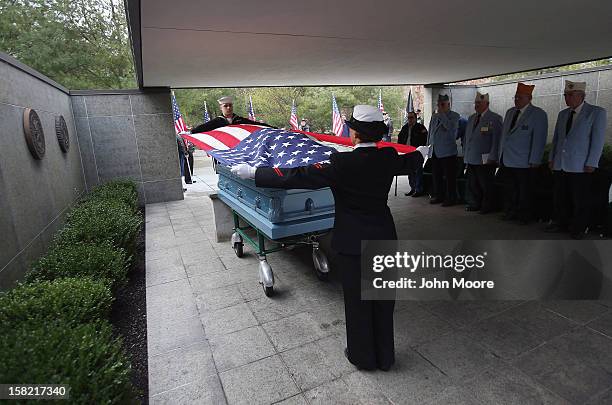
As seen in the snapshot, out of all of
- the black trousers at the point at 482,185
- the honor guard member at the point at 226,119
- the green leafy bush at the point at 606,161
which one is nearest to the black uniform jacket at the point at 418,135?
the black trousers at the point at 482,185

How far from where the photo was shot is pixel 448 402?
2.03m

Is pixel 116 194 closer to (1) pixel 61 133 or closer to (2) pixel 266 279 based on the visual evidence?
(1) pixel 61 133

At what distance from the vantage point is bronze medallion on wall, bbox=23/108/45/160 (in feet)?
11.9

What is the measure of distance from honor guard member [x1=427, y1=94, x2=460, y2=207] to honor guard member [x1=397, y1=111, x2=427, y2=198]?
34 cm

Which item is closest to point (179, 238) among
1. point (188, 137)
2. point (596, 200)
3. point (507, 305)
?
point (188, 137)

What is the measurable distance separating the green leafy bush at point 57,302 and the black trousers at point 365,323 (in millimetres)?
1588

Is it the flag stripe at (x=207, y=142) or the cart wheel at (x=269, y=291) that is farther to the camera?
the flag stripe at (x=207, y=142)

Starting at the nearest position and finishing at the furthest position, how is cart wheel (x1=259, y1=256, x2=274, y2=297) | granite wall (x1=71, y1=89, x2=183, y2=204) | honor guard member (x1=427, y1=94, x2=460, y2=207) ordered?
cart wheel (x1=259, y1=256, x2=274, y2=297)
honor guard member (x1=427, y1=94, x2=460, y2=207)
granite wall (x1=71, y1=89, x2=183, y2=204)

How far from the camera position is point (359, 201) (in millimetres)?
2160

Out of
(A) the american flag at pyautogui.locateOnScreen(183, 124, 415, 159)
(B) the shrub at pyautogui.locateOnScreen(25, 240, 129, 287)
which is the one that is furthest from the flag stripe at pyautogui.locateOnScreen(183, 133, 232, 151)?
(B) the shrub at pyautogui.locateOnScreen(25, 240, 129, 287)

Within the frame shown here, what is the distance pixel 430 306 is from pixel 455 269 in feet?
3.22

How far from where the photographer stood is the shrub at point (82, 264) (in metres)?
2.87

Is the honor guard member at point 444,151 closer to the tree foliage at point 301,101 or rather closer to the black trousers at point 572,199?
the black trousers at point 572,199

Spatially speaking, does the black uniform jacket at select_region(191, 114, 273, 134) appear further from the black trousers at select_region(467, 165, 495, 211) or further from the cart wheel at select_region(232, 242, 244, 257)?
the black trousers at select_region(467, 165, 495, 211)
